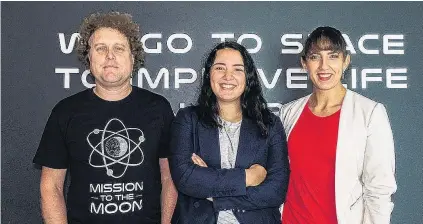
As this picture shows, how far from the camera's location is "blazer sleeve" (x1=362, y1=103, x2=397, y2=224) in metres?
2.44

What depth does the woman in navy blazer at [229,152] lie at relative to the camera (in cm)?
235

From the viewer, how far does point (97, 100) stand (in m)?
2.60

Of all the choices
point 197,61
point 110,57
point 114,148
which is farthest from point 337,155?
point 197,61

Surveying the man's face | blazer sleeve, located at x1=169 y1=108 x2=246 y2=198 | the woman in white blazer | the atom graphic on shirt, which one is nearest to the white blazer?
the woman in white blazer

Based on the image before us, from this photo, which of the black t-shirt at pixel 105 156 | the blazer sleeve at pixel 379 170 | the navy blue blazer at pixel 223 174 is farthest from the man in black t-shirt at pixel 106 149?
the blazer sleeve at pixel 379 170

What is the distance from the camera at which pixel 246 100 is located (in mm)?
2623

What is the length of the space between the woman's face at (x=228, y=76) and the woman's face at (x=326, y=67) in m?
0.35

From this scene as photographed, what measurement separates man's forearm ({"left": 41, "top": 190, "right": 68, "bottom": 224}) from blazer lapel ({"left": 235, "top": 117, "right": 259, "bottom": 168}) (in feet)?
2.80

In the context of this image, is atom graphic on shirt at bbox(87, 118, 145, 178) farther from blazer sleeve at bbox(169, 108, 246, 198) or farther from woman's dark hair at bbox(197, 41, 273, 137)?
woman's dark hair at bbox(197, 41, 273, 137)

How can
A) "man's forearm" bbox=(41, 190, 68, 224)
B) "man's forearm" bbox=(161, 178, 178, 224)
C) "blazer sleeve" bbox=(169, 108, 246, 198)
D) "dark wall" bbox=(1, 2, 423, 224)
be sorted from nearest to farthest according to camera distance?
"blazer sleeve" bbox=(169, 108, 246, 198)
"man's forearm" bbox=(41, 190, 68, 224)
"man's forearm" bbox=(161, 178, 178, 224)
"dark wall" bbox=(1, 2, 423, 224)

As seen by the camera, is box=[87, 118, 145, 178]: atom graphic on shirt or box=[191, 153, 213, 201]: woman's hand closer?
box=[191, 153, 213, 201]: woman's hand

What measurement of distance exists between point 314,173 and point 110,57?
1.10 m

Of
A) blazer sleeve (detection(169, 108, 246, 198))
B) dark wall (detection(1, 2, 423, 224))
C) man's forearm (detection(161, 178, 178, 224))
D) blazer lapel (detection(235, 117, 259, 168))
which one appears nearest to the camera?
blazer sleeve (detection(169, 108, 246, 198))

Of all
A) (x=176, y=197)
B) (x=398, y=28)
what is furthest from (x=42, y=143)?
(x=398, y=28)
